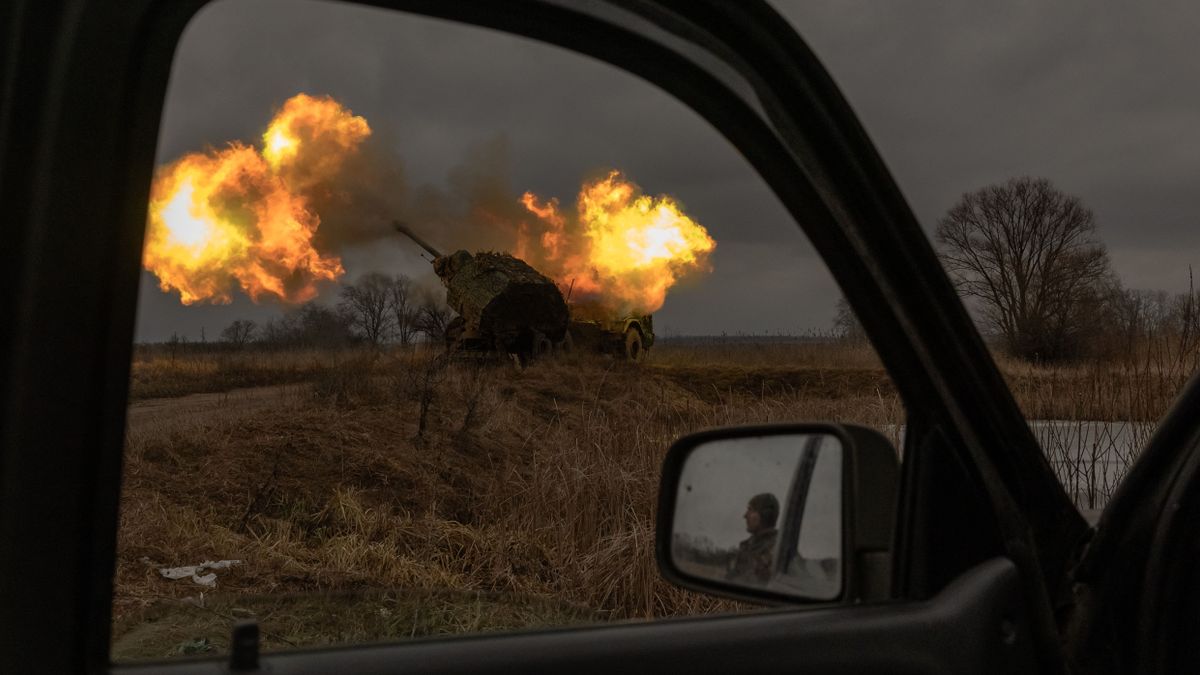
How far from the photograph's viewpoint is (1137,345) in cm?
606

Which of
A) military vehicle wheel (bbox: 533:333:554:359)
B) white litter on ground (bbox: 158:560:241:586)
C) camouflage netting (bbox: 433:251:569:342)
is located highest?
camouflage netting (bbox: 433:251:569:342)

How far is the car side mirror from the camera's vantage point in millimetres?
1162

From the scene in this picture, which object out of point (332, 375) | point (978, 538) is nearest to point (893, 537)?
point (978, 538)

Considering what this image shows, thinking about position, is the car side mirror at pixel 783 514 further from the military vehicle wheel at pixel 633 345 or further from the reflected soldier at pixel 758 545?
the military vehicle wheel at pixel 633 345

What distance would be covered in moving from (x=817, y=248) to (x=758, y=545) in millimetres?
386

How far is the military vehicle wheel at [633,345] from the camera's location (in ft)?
45.8

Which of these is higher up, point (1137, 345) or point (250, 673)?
point (1137, 345)

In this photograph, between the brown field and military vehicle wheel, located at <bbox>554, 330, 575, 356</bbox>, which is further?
military vehicle wheel, located at <bbox>554, 330, 575, 356</bbox>

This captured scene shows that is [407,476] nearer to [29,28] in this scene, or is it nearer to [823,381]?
[823,381]

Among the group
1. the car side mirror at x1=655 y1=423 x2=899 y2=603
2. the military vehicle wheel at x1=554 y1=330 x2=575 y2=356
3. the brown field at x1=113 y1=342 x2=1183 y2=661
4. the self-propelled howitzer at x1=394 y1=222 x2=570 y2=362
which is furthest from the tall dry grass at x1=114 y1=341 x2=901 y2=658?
the military vehicle wheel at x1=554 y1=330 x2=575 y2=356

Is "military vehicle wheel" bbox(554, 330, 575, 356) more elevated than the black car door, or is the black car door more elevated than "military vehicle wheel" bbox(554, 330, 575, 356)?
"military vehicle wheel" bbox(554, 330, 575, 356)

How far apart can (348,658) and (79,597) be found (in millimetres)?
258

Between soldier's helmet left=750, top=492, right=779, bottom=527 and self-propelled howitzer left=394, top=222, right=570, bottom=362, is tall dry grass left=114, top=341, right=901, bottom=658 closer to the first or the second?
soldier's helmet left=750, top=492, right=779, bottom=527

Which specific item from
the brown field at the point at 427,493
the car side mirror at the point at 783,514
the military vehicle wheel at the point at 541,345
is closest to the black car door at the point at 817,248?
the car side mirror at the point at 783,514
